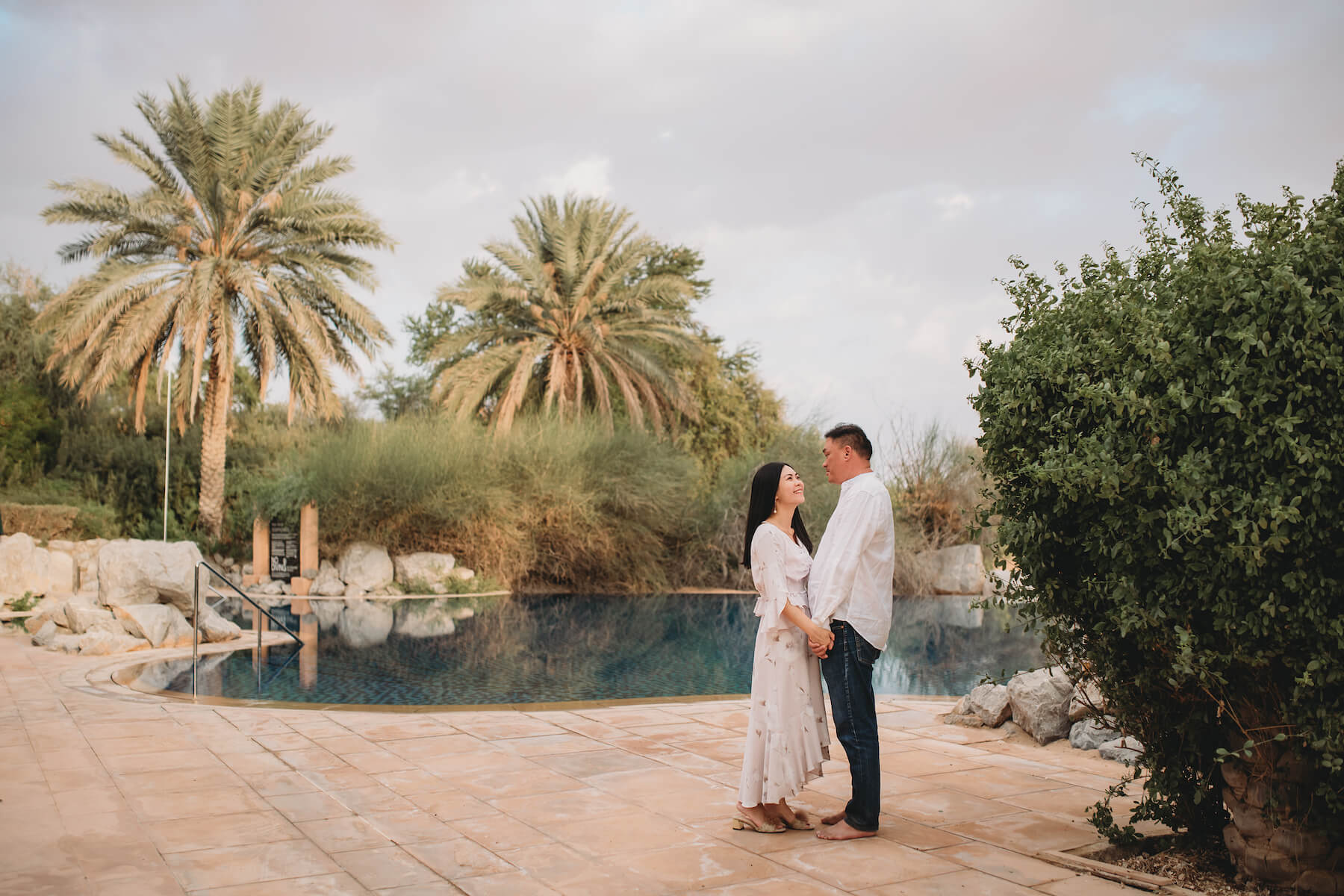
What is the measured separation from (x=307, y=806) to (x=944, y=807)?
2.75 m

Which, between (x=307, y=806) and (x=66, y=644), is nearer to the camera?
(x=307, y=806)

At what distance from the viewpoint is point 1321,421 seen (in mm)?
2779

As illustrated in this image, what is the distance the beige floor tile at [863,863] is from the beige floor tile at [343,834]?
1.53 metres

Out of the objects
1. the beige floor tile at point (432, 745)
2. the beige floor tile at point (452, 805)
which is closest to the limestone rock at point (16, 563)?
the beige floor tile at point (432, 745)

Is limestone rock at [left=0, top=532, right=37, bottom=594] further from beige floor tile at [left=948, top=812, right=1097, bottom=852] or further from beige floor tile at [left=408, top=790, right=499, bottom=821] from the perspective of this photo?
beige floor tile at [left=948, top=812, right=1097, bottom=852]

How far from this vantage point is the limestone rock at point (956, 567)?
20156mm

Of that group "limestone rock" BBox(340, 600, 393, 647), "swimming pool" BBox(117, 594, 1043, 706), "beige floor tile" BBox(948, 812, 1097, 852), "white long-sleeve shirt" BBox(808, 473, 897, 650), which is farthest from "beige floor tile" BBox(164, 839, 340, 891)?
"limestone rock" BBox(340, 600, 393, 647)

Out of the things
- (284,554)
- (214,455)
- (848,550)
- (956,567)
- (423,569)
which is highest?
(214,455)

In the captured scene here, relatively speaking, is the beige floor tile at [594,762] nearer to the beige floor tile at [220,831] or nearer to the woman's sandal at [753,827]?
the woman's sandal at [753,827]

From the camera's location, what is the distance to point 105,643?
9.63 m

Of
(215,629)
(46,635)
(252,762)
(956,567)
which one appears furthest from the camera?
(956,567)

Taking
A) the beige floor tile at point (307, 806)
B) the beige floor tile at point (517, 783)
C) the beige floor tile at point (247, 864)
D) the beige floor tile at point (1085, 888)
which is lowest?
the beige floor tile at point (307, 806)

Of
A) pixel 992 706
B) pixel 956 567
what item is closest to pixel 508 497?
pixel 956 567

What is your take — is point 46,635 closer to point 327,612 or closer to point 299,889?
point 327,612
